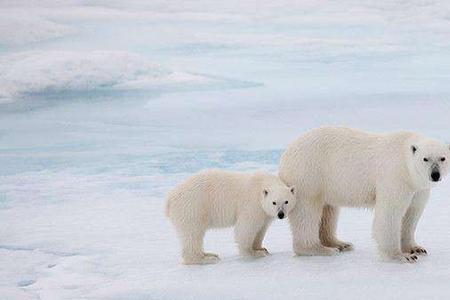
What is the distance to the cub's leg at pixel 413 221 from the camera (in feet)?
14.9

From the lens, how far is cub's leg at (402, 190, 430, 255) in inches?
178

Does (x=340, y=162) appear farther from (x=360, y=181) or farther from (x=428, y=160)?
(x=428, y=160)

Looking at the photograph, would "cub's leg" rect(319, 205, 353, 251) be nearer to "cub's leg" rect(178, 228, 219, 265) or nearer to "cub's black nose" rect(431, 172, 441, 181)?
"cub's leg" rect(178, 228, 219, 265)

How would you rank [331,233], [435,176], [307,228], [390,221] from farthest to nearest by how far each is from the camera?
1. [331,233]
2. [307,228]
3. [390,221]
4. [435,176]

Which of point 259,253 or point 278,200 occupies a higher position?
point 278,200

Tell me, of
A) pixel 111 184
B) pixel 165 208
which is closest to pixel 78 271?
pixel 165 208

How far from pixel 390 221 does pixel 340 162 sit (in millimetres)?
413

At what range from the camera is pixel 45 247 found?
639cm

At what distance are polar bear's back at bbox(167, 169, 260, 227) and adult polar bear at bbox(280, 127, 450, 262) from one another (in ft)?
0.85

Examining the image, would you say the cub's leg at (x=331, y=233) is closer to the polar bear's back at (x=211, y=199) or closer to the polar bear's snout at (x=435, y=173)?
the polar bear's back at (x=211, y=199)

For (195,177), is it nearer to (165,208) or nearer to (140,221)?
(165,208)

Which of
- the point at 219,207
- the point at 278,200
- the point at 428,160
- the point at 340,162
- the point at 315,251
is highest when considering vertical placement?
the point at 428,160

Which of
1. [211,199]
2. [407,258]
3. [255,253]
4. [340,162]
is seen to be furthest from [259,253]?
[407,258]

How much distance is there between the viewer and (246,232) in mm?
4629
